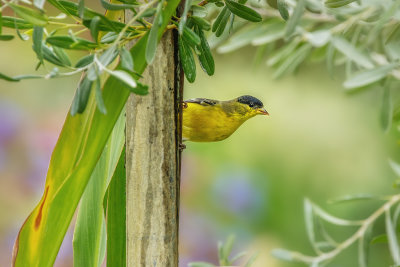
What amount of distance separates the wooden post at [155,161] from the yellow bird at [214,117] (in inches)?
18.8

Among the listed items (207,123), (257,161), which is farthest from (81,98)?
(257,161)

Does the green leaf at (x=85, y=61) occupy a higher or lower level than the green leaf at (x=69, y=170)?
higher

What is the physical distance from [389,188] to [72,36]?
5.14 ft

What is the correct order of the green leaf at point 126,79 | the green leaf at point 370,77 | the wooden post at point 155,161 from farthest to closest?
the green leaf at point 370,77
the wooden post at point 155,161
the green leaf at point 126,79

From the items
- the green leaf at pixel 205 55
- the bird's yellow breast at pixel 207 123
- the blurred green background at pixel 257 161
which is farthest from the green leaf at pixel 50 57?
the blurred green background at pixel 257 161

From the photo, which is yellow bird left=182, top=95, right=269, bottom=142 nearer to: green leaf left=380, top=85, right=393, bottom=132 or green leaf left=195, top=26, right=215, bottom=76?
green leaf left=380, top=85, right=393, bottom=132

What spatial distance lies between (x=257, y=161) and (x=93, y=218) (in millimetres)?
1467

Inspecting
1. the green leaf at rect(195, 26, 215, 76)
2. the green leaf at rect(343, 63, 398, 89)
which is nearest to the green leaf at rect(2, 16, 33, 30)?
the green leaf at rect(195, 26, 215, 76)

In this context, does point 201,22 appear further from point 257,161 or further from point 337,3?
point 257,161

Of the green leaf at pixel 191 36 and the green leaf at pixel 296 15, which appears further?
the green leaf at pixel 296 15

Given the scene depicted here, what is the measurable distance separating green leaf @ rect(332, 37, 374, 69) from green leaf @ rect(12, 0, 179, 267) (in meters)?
0.50

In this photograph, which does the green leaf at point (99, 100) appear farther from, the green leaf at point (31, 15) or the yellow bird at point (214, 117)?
the yellow bird at point (214, 117)

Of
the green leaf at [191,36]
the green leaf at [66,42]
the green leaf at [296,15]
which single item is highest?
the green leaf at [296,15]

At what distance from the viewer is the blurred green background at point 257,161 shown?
181cm
